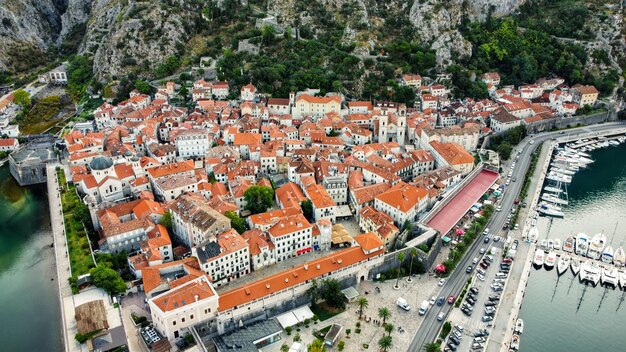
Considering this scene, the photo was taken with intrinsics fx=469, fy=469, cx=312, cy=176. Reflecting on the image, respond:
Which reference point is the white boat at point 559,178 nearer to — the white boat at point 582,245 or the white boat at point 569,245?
the white boat at point 582,245

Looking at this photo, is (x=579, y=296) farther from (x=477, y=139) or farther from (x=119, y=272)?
(x=119, y=272)

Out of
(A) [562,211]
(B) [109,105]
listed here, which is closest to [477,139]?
(A) [562,211]

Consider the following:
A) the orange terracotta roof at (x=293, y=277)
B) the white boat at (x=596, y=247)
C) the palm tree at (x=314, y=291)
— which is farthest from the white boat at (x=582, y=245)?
the palm tree at (x=314, y=291)

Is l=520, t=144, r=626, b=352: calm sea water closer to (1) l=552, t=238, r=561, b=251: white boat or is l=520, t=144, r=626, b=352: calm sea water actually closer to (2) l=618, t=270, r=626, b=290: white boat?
(2) l=618, t=270, r=626, b=290: white boat

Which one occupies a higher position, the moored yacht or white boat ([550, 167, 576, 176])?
white boat ([550, 167, 576, 176])

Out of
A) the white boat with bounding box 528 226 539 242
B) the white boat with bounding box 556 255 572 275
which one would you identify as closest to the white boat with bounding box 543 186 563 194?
the white boat with bounding box 528 226 539 242
